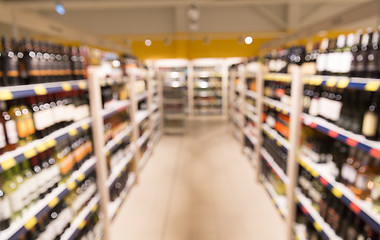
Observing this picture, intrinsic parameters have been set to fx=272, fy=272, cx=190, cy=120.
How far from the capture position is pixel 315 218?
2604mm

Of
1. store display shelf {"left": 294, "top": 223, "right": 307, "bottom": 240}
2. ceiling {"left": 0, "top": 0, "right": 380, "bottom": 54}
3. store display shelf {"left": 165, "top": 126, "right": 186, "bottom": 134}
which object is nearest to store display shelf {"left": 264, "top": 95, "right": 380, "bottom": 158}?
store display shelf {"left": 294, "top": 223, "right": 307, "bottom": 240}

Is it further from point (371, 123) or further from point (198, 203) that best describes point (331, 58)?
point (198, 203)

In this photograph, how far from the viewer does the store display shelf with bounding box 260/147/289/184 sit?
11.8 feet

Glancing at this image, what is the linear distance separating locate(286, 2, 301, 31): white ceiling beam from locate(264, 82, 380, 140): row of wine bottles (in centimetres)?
875

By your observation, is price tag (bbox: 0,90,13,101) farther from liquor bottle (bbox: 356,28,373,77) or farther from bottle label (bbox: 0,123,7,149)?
liquor bottle (bbox: 356,28,373,77)

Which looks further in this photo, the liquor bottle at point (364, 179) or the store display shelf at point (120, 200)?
the store display shelf at point (120, 200)

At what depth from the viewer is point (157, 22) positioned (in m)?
11.1

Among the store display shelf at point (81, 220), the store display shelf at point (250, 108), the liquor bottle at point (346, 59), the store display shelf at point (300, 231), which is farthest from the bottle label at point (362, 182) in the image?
the store display shelf at point (250, 108)

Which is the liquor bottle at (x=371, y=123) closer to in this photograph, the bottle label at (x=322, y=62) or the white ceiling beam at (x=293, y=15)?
the bottle label at (x=322, y=62)

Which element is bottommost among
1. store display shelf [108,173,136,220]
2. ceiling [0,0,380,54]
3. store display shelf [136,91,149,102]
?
store display shelf [108,173,136,220]

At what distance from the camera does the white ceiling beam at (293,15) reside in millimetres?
10527

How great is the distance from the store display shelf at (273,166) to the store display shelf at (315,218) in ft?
1.39

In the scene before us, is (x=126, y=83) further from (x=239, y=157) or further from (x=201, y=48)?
(x=201, y=48)

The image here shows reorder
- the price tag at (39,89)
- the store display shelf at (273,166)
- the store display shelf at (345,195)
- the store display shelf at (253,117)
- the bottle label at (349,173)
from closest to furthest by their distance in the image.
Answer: the store display shelf at (345,195)
the price tag at (39,89)
the bottle label at (349,173)
the store display shelf at (273,166)
the store display shelf at (253,117)
